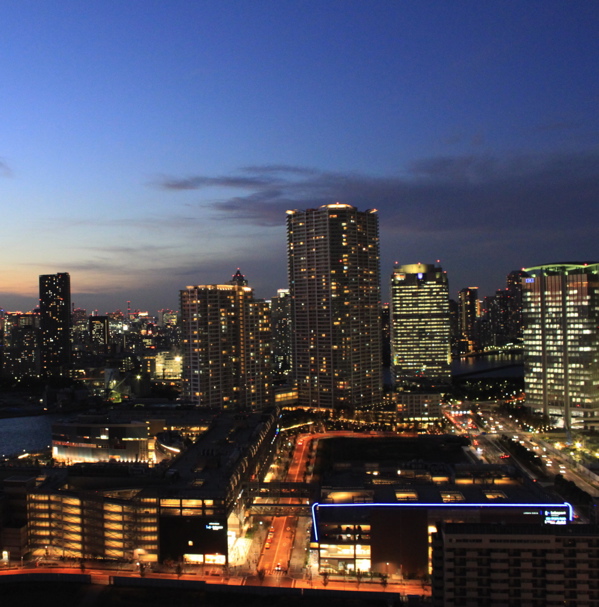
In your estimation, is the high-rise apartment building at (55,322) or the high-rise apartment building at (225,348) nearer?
the high-rise apartment building at (225,348)

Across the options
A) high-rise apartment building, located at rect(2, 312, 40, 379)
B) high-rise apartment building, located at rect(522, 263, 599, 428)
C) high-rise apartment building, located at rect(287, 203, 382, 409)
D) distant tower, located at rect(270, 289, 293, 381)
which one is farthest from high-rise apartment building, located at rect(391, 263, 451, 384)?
high-rise apartment building, located at rect(2, 312, 40, 379)

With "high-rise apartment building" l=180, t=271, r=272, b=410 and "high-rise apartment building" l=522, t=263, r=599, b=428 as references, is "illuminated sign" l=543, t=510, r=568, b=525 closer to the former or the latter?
"high-rise apartment building" l=522, t=263, r=599, b=428

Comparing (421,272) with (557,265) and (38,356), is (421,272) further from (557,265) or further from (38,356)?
(38,356)

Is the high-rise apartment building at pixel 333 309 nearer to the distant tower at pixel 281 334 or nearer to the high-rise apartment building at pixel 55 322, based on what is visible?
the distant tower at pixel 281 334

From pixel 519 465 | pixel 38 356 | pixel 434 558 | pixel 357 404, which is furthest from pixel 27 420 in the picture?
pixel 434 558

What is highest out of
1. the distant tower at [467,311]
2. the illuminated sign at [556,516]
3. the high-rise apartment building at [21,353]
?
the distant tower at [467,311]

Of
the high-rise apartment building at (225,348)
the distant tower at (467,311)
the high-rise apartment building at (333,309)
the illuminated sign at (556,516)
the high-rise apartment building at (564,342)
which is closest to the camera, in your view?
the illuminated sign at (556,516)

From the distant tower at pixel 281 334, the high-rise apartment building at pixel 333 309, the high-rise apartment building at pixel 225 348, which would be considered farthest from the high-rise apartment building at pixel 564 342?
the distant tower at pixel 281 334
